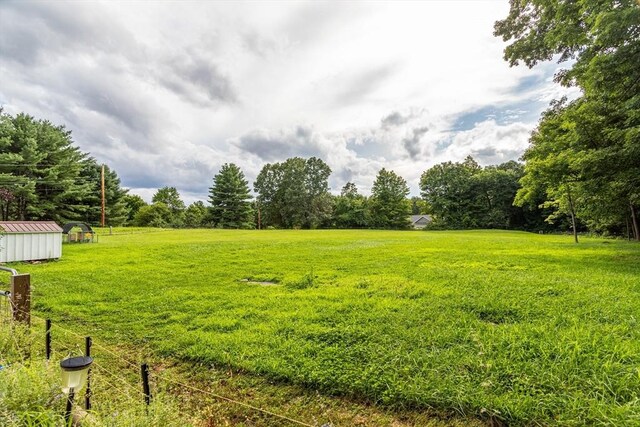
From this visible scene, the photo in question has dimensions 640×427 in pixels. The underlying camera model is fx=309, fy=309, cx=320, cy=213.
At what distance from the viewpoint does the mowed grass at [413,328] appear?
2547 millimetres

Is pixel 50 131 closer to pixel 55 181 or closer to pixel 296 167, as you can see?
pixel 55 181

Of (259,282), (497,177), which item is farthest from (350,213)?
(259,282)

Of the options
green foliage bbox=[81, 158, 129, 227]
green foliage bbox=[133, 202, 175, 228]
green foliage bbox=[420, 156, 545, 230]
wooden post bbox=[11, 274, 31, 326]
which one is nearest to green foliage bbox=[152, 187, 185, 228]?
green foliage bbox=[133, 202, 175, 228]

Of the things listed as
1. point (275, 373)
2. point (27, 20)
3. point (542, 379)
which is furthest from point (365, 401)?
point (27, 20)

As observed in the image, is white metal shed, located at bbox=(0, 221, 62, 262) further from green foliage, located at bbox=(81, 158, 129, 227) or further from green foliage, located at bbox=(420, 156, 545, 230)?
green foliage, located at bbox=(420, 156, 545, 230)

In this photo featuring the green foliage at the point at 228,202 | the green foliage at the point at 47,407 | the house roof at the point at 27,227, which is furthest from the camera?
the green foliage at the point at 228,202

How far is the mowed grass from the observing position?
255cm

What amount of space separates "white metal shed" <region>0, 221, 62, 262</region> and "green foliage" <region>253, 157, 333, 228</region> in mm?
37254

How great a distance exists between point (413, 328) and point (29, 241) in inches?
492

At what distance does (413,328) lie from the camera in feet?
12.6

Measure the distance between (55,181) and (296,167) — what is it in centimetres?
3082

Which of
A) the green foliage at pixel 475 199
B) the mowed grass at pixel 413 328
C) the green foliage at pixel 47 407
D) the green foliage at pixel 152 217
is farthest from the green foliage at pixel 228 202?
the green foliage at pixel 47 407

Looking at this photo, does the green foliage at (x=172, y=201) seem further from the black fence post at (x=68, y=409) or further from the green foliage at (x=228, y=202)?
the black fence post at (x=68, y=409)

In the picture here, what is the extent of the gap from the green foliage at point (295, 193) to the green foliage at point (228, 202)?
515 centimetres
